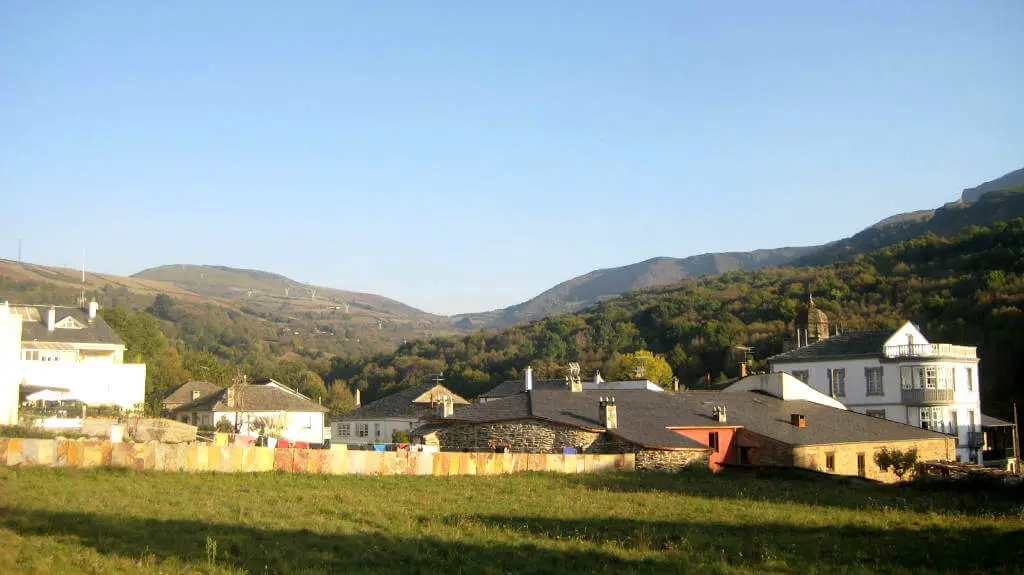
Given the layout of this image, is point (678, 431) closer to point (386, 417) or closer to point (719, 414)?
point (719, 414)

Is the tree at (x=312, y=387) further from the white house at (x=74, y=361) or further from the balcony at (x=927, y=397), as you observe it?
the balcony at (x=927, y=397)

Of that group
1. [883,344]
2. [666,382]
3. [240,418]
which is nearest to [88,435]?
[240,418]

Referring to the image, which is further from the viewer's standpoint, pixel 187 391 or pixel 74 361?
pixel 187 391

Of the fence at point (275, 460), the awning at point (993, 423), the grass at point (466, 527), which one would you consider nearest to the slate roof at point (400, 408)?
the fence at point (275, 460)

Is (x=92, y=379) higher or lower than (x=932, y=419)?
higher

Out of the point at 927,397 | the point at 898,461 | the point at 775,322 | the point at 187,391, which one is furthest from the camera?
the point at 775,322

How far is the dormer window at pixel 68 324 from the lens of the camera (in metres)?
69.2

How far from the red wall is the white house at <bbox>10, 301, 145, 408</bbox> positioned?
3697 cm

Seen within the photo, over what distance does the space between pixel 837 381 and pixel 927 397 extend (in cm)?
607

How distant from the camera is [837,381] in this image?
66562mm

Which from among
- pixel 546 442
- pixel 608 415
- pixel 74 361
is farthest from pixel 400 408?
pixel 608 415

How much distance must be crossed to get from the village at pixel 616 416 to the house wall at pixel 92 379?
8cm

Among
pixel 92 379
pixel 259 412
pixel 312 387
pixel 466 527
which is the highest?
pixel 312 387

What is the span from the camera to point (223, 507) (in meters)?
24.7
